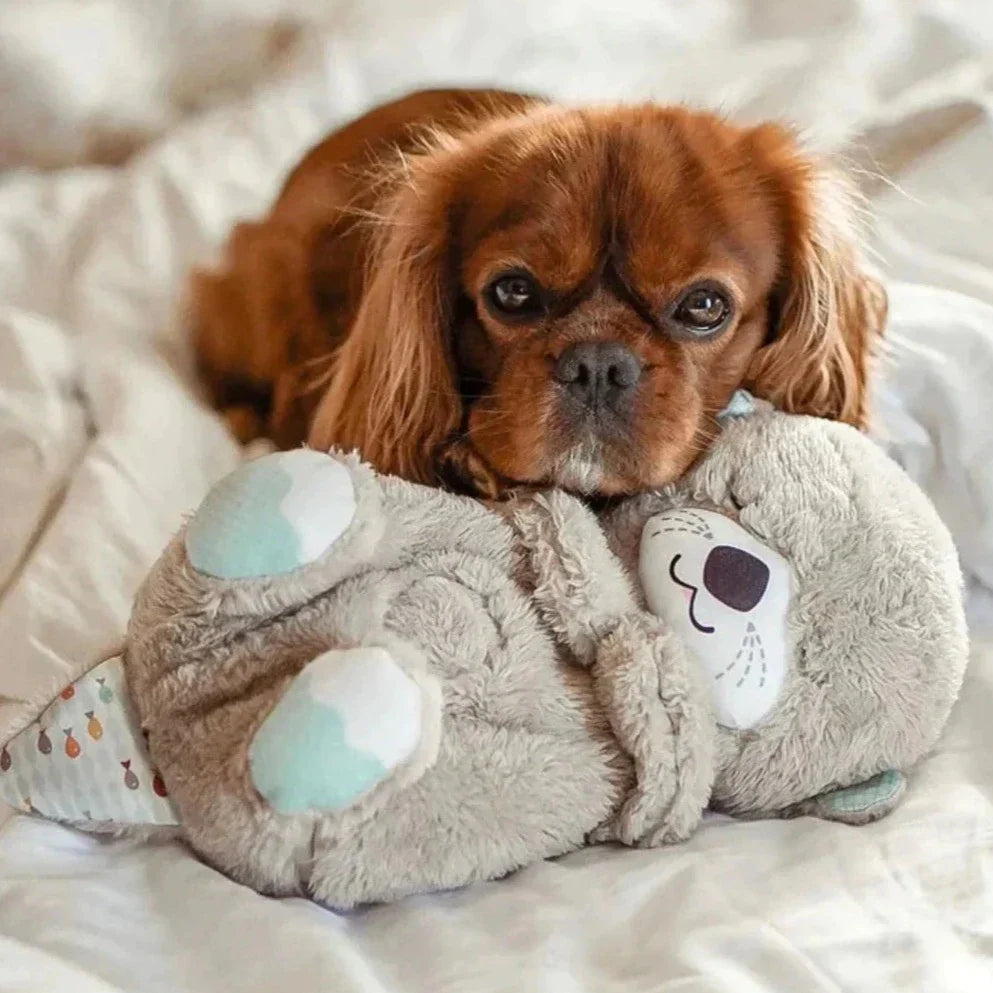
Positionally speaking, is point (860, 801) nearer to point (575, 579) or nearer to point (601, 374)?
point (575, 579)

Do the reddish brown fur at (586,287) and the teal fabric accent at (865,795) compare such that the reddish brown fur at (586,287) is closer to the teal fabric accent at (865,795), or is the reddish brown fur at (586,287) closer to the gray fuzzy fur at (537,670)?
the gray fuzzy fur at (537,670)

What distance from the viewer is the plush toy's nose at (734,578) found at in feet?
3.05

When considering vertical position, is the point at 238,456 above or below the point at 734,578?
below

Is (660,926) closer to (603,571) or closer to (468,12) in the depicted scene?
(603,571)

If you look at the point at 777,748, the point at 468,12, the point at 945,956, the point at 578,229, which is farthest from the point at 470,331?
the point at 468,12

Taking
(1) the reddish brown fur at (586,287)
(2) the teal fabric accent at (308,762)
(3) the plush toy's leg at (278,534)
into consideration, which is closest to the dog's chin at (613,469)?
(1) the reddish brown fur at (586,287)

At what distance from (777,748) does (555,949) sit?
22 cm

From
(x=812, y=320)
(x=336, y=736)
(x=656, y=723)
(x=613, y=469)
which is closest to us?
(x=336, y=736)

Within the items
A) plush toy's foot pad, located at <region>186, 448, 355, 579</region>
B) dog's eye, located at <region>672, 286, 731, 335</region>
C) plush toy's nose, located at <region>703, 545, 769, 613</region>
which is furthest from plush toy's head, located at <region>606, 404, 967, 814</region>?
plush toy's foot pad, located at <region>186, 448, 355, 579</region>

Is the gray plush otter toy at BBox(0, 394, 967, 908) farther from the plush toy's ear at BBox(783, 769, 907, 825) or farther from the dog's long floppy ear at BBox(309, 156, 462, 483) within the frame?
the dog's long floppy ear at BBox(309, 156, 462, 483)

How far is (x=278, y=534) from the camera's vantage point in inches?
33.2

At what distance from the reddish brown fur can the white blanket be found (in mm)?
178

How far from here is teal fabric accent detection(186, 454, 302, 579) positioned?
0.84 meters

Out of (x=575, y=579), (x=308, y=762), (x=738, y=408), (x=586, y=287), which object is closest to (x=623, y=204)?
(x=586, y=287)
